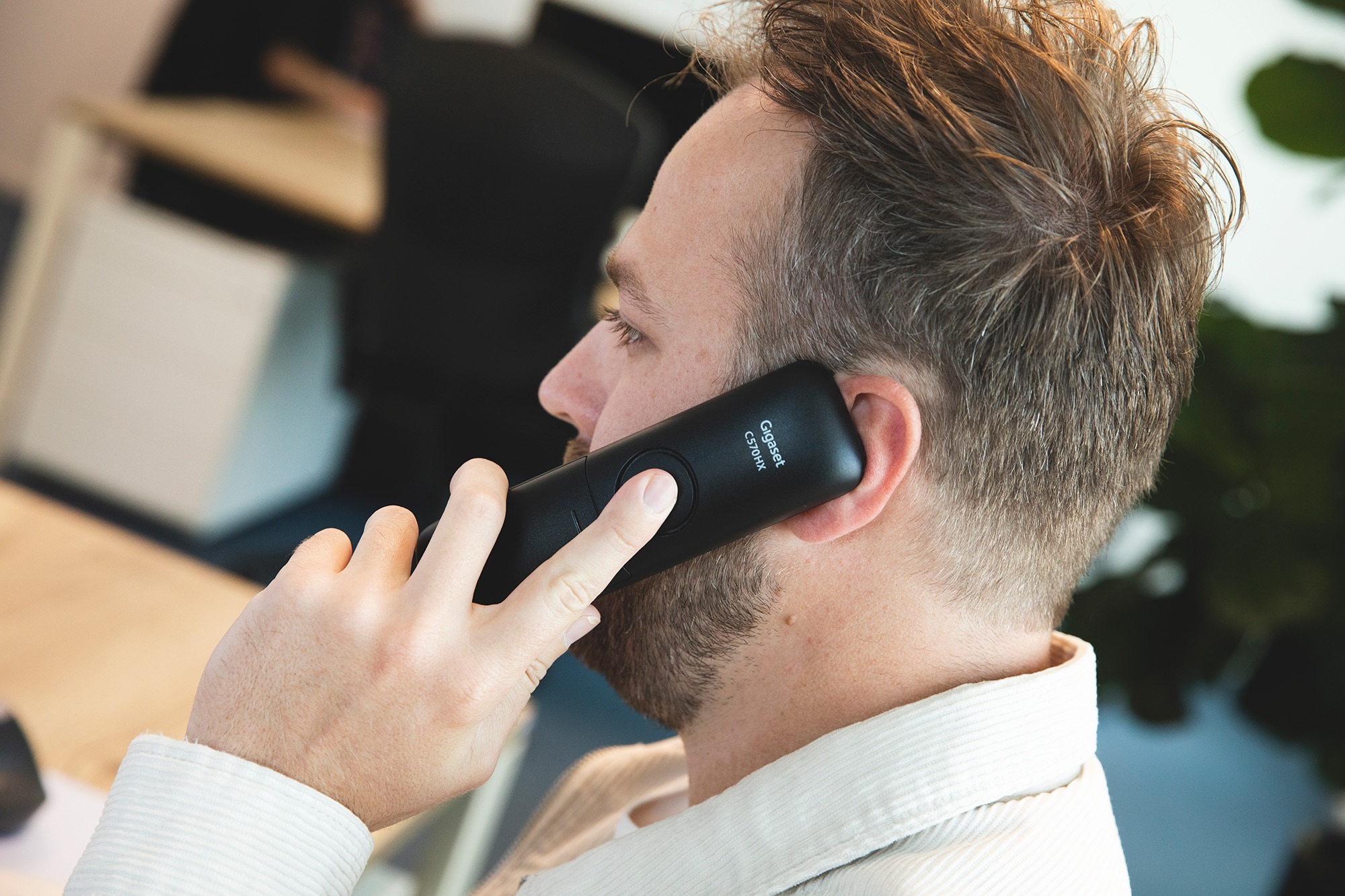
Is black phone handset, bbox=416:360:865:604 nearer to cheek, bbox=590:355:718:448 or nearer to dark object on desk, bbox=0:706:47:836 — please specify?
cheek, bbox=590:355:718:448

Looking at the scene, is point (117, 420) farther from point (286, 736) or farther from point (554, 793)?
point (286, 736)

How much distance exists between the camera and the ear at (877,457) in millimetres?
754

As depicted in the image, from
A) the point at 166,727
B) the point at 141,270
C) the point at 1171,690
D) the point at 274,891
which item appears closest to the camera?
the point at 274,891

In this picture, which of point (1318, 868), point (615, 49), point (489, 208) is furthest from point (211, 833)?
point (615, 49)

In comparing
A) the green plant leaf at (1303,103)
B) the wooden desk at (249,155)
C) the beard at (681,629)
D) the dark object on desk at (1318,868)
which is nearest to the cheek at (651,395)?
the beard at (681,629)

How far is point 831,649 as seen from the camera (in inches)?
31.1

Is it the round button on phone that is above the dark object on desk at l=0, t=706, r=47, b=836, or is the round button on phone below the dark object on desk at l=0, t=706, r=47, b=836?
above

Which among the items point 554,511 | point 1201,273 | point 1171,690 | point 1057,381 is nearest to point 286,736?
point 554,511

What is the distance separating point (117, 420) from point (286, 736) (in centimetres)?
247

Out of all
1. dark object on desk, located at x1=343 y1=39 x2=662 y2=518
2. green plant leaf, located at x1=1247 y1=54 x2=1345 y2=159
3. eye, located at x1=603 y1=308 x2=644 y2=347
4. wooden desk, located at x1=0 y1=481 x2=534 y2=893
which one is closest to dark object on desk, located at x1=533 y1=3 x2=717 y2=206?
dark object on desk, located at x1=343 y1=39 x2=662 y2=518

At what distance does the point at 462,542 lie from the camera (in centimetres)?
70

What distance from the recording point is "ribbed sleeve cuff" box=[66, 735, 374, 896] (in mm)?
645

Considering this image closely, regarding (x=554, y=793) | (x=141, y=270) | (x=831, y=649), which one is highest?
(x=831, y=649)

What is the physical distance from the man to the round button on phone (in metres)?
0.03
